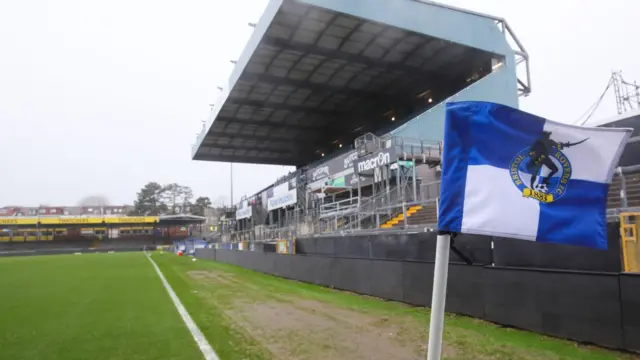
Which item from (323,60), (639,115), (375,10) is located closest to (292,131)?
(323,60)

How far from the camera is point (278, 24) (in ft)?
87.7

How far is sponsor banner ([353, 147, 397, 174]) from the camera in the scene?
21.9 m

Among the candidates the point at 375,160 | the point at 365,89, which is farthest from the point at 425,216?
the point at 365,89

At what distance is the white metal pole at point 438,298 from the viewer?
2.28 m

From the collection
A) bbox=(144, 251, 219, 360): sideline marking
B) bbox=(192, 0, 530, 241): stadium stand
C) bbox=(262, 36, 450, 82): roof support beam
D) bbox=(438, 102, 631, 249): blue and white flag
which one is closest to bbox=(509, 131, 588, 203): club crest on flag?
bbox=(438, 102, 631, 249): blue and white flag

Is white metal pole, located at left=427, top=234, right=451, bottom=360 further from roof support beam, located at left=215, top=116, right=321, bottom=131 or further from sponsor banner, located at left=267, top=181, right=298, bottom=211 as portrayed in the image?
roof support beam, located at left=215, top=116, right=321, bottom=131

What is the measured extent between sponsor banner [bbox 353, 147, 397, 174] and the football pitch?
9980mm

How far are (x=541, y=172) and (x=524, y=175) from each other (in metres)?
0.10

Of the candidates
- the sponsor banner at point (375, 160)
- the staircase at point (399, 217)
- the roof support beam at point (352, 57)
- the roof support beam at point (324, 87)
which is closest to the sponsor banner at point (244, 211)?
the roof support beam at point (324, 87)

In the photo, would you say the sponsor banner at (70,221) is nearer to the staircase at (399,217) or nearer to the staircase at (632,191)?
the staircase at (399,217)

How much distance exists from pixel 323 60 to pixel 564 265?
2676 centimetres

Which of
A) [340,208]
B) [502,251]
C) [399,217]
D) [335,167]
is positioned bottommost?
[502,251]

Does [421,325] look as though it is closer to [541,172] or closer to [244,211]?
[541,172]

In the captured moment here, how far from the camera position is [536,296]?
7.34 meters
